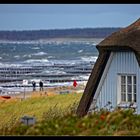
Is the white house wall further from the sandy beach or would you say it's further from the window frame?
the sandy beach

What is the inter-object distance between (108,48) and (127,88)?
1.21 metres

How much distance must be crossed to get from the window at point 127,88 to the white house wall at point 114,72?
127mm

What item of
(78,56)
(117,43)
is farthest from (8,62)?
(117,43)

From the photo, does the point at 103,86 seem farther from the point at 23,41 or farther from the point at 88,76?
the point at 23,41

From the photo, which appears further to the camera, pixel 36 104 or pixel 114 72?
pixel 36 104

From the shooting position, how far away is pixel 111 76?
14234mm

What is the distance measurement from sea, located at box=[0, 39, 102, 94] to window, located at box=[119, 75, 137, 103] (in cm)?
112

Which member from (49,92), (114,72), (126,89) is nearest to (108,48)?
(114,72)

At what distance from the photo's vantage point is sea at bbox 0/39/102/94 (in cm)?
1148

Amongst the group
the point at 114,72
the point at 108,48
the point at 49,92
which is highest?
the point at 108,48

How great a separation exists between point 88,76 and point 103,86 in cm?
66

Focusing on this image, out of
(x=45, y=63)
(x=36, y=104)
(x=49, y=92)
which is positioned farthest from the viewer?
(x=49, y=92)

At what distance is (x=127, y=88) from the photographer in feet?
44.8

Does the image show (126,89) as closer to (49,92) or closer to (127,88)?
(127,88)
